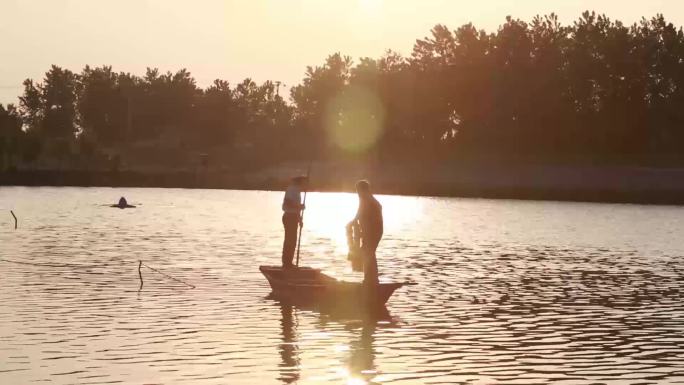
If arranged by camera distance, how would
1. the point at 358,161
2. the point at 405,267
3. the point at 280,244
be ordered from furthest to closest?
the point at 358,161
the point at 280,244
the point at 405,267

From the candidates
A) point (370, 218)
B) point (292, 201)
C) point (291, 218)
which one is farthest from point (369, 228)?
point (292, 201)

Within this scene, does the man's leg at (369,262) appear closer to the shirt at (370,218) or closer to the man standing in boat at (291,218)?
the shirt at (370,218)

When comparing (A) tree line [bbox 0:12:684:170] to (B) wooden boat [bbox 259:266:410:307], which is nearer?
(B) wooden boat [bbox 259:266:410:307]

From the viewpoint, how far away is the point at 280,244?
185ft

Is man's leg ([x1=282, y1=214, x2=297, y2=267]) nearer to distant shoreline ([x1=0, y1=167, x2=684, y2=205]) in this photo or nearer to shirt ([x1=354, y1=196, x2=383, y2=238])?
shirt ([x1=354, y1=196, x2=383, y2=238])

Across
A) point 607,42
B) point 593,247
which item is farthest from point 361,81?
point 593,247

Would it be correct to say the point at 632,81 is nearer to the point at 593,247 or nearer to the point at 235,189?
the point at 235,189

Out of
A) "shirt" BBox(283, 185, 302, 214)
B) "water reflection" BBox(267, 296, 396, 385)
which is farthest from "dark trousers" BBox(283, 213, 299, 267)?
"water reflection" BBox(267, 296, 396, 385)

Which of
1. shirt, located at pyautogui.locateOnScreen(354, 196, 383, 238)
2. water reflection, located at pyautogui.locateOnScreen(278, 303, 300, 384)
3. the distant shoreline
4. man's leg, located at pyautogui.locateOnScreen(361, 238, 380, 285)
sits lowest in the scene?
water reflection, located at pyautogui.locateOnScreen(278, 303, 300, 384)

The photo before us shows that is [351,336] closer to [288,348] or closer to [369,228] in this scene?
[288,348]

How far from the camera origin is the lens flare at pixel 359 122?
177 m

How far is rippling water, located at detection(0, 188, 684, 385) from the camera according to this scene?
65.6 ft

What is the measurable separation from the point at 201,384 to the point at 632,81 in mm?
144574

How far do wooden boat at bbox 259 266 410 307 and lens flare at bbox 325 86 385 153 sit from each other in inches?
5654
